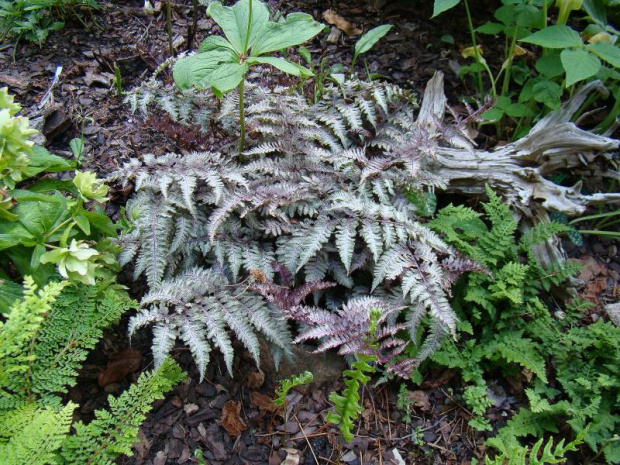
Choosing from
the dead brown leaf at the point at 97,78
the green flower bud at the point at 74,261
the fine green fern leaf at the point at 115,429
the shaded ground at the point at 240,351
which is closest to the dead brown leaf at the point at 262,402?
the shaded ground at the point at 240,351

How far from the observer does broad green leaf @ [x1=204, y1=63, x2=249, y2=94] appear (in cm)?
226

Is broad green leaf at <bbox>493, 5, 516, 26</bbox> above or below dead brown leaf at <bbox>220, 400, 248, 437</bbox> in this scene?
above

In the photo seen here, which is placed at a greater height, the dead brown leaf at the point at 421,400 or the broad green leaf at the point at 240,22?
the broad green leaf at the point at 240,22

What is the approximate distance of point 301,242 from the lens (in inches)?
96.7

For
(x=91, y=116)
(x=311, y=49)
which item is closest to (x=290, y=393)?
(x=91, y=116)

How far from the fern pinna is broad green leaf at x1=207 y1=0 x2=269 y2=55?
1.22 ft

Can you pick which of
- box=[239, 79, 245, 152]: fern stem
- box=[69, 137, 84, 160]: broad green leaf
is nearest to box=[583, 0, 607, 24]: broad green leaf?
box=[239, 79, 245, 152]: fern stem

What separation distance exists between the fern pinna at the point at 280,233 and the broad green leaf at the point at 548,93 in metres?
0.61

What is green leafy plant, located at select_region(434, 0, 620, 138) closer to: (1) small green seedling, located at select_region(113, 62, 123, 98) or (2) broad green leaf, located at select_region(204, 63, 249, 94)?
(2) broad green leaf, located at select_region(204, 63, 249, 94)

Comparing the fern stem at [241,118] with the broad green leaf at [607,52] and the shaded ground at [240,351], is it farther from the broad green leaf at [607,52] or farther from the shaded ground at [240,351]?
the broad green leaf at [607,52]

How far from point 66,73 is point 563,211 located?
11.0 ft

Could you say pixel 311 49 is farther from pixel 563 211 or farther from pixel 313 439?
pixel 313 439

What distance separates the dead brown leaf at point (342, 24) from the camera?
12.7 feet

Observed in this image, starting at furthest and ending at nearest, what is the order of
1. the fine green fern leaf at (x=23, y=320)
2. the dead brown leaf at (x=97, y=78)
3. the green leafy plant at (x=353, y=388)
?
1. the dead brown leaf at (x=97, y=78)
2. the green leafy plant at (x=353, y=388)
3. the fine green fern leaf at (x=23, y=320)
